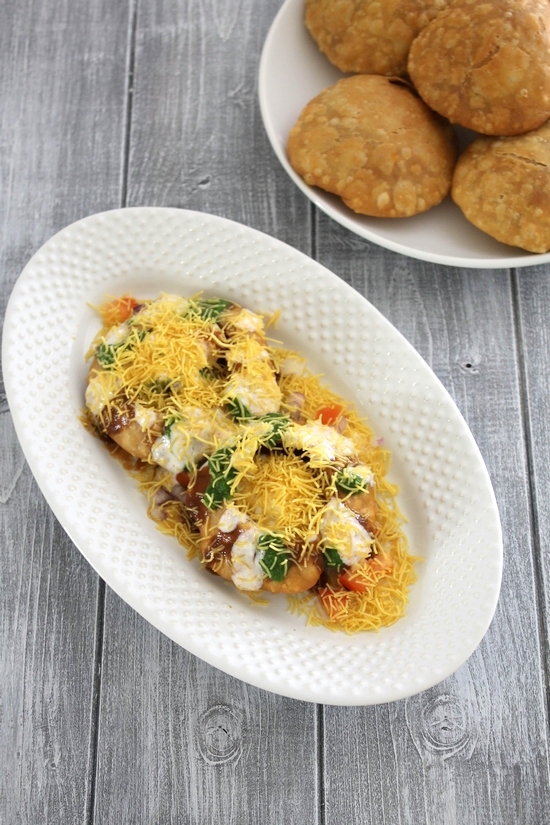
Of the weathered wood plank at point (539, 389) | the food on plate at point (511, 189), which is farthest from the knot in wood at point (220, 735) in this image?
the food on plate at point (511, 189)

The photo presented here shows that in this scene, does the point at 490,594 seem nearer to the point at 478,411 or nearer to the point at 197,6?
the point at 478,411

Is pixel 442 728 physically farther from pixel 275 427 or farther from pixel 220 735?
pixel 275 427

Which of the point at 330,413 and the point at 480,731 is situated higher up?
the point at 330,413

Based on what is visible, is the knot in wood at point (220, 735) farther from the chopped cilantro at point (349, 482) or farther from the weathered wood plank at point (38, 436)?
the chopped cilantro at point (349, 482)

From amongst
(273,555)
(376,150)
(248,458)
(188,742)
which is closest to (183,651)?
(188,742)

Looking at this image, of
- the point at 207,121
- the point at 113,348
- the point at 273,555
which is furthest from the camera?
the point at 207,121

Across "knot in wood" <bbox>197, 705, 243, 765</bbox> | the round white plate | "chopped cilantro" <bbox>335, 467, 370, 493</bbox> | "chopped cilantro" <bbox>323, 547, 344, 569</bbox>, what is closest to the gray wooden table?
"knot in wood" <bbox>197, 705, 243, 765</bbox>

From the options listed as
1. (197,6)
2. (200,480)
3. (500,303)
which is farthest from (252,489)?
(197,6)

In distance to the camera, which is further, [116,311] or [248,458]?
[116,311]
